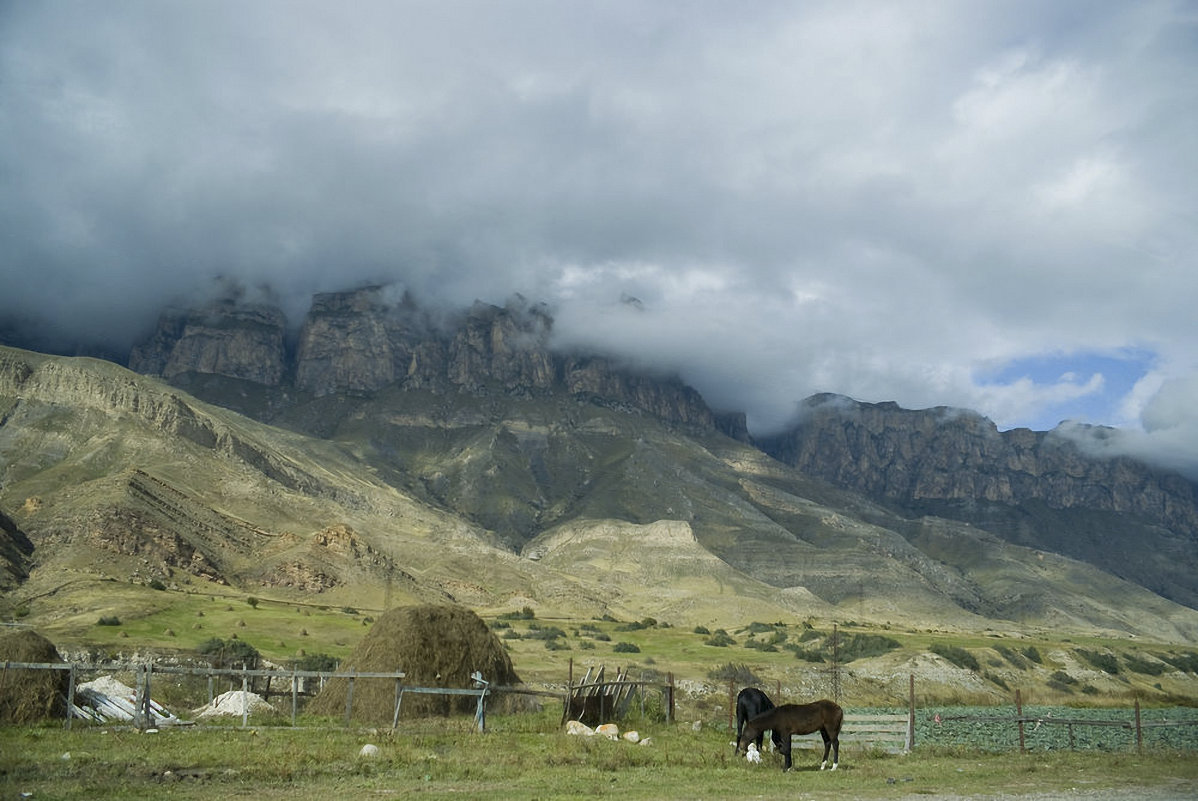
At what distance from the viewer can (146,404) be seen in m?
144

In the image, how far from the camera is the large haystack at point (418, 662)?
3055 cm

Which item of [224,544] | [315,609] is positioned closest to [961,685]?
[315,609]

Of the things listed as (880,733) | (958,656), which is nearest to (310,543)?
(958,656)

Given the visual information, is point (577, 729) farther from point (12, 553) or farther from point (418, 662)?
point (12, 553)

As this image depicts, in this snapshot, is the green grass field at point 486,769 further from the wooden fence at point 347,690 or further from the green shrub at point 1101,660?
the green shrub at point 1101,660

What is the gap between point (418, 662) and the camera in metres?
32.2

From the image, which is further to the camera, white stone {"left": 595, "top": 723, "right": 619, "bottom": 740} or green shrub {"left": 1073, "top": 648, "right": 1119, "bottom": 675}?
green shrub {"left": 1073, "top": 648, "right": 1119, "bottom": 675}

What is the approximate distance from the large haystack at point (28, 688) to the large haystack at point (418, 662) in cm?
812

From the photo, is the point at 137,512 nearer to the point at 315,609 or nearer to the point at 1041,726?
the point at 315,609

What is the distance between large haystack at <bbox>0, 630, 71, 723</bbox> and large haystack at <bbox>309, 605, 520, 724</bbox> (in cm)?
812

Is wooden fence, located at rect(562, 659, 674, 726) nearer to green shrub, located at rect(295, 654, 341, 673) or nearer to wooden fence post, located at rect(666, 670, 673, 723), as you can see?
wooden fence post, located at rect(666, 670, 673, 723)

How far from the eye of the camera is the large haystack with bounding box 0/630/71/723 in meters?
26.3

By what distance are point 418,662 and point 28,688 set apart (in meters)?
12.0

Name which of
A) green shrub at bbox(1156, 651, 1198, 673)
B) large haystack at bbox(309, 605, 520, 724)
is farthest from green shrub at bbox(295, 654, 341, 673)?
green shrub at bbox(1156, 651, 1198, 673)
